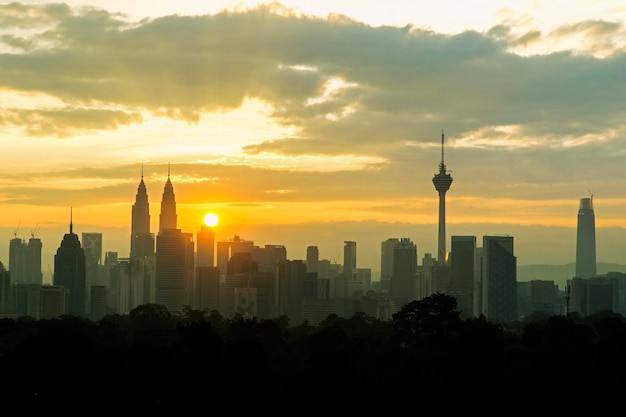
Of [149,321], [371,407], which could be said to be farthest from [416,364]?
[149,321]

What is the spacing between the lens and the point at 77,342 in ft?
253

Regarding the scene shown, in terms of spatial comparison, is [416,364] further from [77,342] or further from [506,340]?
[77,342]

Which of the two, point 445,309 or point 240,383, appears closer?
point 240,383

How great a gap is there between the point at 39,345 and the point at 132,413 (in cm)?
1330

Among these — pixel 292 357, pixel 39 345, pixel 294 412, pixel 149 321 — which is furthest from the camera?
pixel 149 321

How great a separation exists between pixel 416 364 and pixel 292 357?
32.7 ft

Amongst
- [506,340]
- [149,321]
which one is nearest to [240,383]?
[506,340]

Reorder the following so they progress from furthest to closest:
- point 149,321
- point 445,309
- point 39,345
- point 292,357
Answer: point 149,321, point 445,309, point 292,357, point 39,345

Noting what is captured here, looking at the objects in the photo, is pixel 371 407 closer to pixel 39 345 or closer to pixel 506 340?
pixel 39 345

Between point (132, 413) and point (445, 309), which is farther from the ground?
point (445, 309)

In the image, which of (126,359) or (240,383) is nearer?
(240,383)

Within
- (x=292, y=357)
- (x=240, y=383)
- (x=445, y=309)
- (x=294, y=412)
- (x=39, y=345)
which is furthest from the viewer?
(x=445, y=309)

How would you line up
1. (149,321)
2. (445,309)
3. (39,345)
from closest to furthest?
(39,345) < (445,309) < (149,321)

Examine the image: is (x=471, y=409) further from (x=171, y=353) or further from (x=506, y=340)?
(x=506, y=340)
